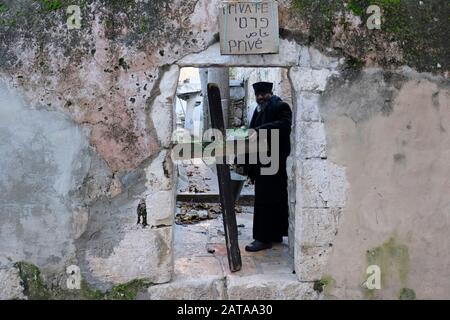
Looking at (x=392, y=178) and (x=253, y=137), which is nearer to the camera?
(x=392, y=178)

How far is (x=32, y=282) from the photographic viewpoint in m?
3.79

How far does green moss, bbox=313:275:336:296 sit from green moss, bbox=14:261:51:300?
2.14 meters

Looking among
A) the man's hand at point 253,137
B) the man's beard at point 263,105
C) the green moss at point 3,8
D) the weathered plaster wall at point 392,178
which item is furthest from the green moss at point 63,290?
the man's beard at point 263,105

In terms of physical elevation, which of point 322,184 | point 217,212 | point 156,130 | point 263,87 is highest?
point 263,87

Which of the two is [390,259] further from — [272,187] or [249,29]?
[249,29]

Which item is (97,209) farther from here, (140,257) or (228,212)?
(228,212)

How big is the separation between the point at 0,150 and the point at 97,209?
33.7 inches

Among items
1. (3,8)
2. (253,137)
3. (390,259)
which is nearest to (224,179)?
(253,137)

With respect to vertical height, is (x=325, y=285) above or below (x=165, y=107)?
below

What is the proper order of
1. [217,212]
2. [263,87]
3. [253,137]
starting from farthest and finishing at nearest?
[217,212] → [263,87] → [253,137]

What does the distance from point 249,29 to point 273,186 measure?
168 cm

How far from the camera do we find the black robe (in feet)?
15.8

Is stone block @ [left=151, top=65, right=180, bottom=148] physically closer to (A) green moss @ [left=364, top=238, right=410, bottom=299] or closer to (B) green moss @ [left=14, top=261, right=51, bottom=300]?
(B) green moss @ [left=14, top=261, right=51, bottom=300]

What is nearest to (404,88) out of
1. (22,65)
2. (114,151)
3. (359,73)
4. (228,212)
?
(359,73)
